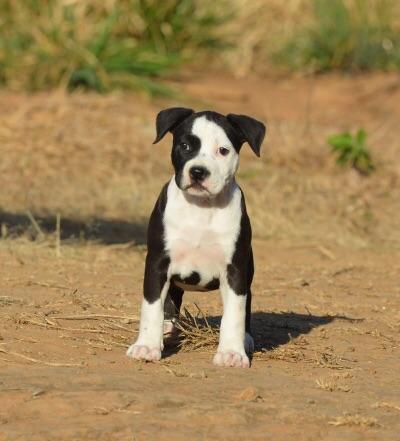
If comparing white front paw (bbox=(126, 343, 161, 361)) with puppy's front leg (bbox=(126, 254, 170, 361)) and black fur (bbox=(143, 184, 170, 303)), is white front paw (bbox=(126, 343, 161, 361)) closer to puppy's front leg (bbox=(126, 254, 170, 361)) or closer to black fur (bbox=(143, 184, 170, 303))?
puppy's front leg (bbox=(126, 254, 170, 361))

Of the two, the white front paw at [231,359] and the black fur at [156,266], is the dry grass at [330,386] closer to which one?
the white front paw at [231,359]

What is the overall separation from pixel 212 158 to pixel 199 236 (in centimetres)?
37

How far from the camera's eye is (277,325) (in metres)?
7.04

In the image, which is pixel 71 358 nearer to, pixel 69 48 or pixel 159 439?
pixel 159 439

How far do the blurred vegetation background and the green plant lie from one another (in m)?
2.69

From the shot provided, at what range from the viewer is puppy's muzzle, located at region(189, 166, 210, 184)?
18.4 ft

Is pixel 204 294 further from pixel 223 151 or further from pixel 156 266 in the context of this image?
pixel 223 151

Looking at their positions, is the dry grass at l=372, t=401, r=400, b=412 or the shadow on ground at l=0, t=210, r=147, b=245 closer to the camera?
the dry grass at l=372, t=401, r=400, b=412

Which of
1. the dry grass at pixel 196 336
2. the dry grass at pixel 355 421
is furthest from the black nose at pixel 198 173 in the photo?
the dry grass at pixel 355 421

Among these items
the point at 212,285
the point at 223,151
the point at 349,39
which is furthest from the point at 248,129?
the point at 349,39

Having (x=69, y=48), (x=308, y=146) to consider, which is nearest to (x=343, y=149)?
(x=308, y=146)

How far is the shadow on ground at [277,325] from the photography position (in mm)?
6550

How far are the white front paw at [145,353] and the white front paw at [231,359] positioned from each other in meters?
0.28

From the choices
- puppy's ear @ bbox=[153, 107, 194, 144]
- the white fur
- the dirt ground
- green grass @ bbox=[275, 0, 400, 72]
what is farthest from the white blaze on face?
green grass @ bbox=[275, 0, 400, 72]
